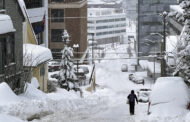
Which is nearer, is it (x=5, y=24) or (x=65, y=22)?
(x=5, y=24)

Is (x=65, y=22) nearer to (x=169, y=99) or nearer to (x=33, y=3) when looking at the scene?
(x=33, y=3)

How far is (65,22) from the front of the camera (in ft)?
287

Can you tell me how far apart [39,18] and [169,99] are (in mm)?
30836

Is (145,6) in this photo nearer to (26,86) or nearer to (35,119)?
(26,86)

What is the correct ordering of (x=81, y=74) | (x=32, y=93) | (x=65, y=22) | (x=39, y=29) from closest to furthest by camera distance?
(x=32, y=93) → (x=39, y=29) → (x=81, y=74) → (x=65, y=22)

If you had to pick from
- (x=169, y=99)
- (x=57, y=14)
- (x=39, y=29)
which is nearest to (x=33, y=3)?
(x=39, y=29)

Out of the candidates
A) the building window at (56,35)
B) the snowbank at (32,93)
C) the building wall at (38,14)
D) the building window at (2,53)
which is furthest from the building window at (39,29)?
the building window at (56,35)

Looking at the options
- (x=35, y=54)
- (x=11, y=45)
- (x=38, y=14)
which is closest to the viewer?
(x=11, y=45)

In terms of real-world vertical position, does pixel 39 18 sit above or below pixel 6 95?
above

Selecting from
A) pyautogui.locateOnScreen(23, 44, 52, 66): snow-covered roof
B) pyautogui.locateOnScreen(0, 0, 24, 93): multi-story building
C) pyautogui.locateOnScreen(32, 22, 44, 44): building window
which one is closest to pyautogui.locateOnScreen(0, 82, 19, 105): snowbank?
pyautogui.locateOnScreen(0, 0, 24, 93): multi-story building

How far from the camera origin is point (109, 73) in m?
104

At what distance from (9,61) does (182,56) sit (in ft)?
31.0

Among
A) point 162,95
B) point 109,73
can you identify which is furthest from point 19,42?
point 109,73

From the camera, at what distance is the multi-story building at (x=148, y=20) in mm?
112956
